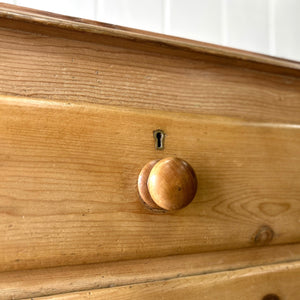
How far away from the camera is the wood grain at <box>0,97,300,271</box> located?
1.07 ft

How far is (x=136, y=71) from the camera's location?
39 cm

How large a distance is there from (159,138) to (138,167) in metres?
0.04

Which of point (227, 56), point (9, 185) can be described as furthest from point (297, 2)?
point (9, 185)

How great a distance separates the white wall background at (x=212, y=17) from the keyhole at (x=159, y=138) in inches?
16.9

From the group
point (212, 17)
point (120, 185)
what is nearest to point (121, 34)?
point (120, 185)

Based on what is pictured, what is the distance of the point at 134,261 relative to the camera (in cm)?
38

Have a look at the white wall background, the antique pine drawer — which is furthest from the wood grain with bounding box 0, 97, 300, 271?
the white wall background

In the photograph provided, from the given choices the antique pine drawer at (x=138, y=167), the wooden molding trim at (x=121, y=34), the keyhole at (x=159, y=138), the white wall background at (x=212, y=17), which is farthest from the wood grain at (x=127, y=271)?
the white wall background at (x=212, y=17)

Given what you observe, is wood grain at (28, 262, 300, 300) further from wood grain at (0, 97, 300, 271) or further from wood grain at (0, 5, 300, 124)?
wood grain at (0, 5, 300, 124)

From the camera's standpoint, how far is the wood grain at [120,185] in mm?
325

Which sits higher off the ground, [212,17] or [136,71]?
[212,17]

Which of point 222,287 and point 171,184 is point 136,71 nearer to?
point 171,184

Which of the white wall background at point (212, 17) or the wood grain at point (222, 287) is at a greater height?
the white wall background at point (212, 17)

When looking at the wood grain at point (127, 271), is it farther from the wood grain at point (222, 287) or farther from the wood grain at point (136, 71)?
the wood grain at point (136, 71)
